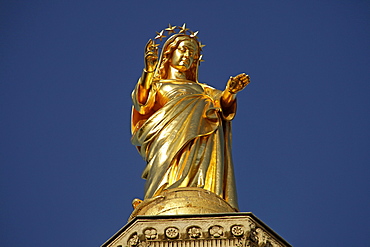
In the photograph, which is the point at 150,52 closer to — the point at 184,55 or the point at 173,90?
the point at 173,90

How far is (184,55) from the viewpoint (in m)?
19.3

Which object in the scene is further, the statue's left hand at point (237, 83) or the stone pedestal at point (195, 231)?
the statue's left hand at point (237, 83)

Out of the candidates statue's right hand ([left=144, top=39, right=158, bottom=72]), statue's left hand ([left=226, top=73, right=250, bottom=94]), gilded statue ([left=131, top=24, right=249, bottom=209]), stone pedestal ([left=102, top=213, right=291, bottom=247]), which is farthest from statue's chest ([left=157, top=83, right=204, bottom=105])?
stone pedestal ([left=102, top=213, right=291, bottom=247])

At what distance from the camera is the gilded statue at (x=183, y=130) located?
52.9 ft

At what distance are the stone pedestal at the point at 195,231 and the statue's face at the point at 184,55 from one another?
18.7 ft

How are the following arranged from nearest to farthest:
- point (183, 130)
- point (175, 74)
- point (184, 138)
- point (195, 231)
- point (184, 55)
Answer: point (195, 231) → point (184, 138) → point (183, 130) → point (175, 74) → point (184, 55)

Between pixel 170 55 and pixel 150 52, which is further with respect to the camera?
pixel 170 55

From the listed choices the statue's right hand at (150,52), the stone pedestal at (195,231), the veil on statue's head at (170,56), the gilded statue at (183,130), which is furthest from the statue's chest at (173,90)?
the stone pedestal at (195,231)

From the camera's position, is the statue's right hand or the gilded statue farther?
the statue's right hand

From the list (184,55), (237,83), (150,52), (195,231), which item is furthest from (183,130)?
(195,231)

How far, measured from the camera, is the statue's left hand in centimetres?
1691

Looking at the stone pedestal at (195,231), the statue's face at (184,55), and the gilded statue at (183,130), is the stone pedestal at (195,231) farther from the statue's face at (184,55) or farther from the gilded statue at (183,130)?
the statue's face at (184,55)

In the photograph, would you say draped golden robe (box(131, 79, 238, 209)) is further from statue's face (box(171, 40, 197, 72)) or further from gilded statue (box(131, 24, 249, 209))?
statue's face (box(171, 40, 197, 72))

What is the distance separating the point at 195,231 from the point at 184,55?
6.16m
